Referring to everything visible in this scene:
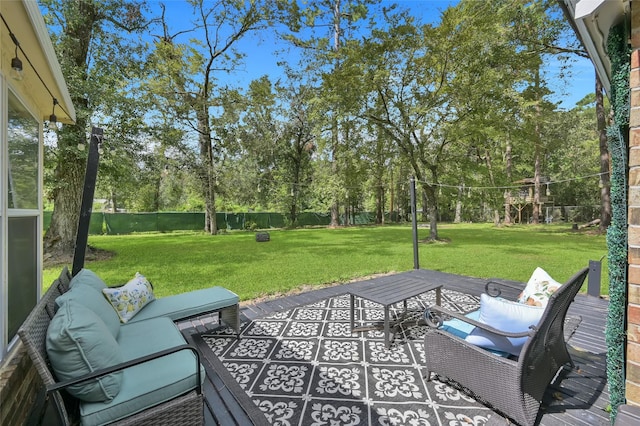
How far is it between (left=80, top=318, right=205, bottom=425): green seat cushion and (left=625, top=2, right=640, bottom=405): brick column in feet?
6.97

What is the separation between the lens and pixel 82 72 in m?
7.37

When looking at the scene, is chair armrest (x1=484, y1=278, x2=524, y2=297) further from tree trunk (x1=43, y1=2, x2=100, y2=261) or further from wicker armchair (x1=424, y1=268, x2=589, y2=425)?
tree trunk (x1=43, y1=2, x2=100, y2=261)

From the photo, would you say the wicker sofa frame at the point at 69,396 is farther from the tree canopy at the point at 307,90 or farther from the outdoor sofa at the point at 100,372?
the tree canopy at the point at 307,90

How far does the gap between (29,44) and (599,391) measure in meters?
4.51

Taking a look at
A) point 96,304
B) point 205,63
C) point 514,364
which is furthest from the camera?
point 205,63

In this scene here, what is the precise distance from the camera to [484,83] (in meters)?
9.79

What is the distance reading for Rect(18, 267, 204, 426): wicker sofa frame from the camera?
4.32 feet

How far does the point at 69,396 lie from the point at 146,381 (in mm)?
408

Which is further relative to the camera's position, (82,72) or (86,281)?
(82,72)

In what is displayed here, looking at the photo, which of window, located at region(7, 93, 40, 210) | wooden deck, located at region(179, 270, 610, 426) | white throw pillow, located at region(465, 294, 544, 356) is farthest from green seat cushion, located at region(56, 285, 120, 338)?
white throw pillow, located at region(465, 294, 544, 356)

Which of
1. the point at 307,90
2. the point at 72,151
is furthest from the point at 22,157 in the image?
the point at 307,90

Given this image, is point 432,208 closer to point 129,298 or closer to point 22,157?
point 129,298

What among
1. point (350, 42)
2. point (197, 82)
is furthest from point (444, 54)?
point (197, 82)

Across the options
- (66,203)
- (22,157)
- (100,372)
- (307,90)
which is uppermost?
(307,90)
